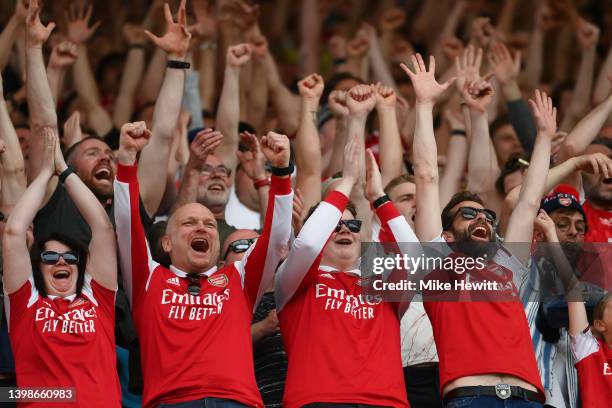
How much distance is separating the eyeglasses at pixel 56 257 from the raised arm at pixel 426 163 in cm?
171

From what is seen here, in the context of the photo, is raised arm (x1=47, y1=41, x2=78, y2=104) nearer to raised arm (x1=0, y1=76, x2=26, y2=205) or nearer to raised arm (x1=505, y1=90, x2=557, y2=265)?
raised arm (x1=0, y1=76, x2=26, y2=205)

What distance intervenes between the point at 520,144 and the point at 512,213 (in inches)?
82.6

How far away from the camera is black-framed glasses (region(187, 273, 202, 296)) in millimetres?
6461

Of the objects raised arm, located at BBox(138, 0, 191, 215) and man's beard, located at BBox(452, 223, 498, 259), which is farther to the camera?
raised arm, located at BBox(138, 0, 191, 215)

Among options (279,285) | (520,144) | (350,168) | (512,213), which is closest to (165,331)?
(279,285)

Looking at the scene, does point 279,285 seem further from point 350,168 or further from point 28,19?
point 28,19

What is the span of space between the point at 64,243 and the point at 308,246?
120 cm

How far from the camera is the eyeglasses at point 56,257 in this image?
6445mm

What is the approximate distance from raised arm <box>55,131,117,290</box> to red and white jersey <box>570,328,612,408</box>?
2352mm

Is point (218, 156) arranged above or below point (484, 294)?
above

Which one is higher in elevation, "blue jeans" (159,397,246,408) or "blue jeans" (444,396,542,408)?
"blue jeans" (159,397,246,408)

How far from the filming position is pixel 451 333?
641 centimetres

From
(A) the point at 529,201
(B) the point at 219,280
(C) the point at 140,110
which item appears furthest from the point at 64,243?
(C) the point at 140,110

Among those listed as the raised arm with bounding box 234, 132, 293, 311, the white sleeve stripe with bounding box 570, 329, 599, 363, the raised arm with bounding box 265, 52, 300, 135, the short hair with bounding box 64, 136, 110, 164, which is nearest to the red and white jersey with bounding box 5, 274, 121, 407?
the raised arm with bounding box 234, 132, 293, 311
